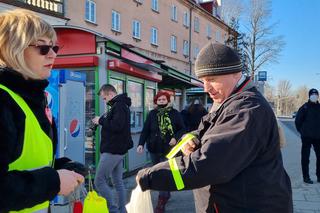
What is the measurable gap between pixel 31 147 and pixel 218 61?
1073 mm

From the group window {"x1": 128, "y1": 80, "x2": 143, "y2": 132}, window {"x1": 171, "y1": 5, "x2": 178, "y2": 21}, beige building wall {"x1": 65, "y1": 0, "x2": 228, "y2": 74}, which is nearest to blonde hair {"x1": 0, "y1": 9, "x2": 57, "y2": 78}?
window {"x1": 128, "y1": 80, "x2": 143, "y2": 132}

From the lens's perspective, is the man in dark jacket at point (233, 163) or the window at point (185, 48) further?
the window at point (185, 48)

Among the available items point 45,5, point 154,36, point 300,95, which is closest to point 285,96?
point 300,95

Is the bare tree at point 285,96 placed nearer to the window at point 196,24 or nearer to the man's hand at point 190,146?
the window at point 196,24

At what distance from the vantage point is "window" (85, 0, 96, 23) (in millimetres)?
A: 19781

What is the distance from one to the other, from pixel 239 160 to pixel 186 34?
32.7 meters

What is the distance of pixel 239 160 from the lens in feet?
6.08

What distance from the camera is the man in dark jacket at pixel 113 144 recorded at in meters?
5.30

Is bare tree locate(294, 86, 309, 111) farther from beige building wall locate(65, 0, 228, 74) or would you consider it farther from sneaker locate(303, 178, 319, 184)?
sneaker locate(303, 178, 319, 184)

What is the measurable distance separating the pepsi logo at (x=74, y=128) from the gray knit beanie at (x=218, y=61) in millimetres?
4463

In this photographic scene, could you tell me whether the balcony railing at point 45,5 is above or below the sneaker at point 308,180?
above

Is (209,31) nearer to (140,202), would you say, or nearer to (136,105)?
(136,105)

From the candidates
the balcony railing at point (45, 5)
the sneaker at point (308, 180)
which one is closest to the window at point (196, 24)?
the balcony railing at point (45, 5)

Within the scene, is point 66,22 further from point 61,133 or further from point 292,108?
point 292,108
